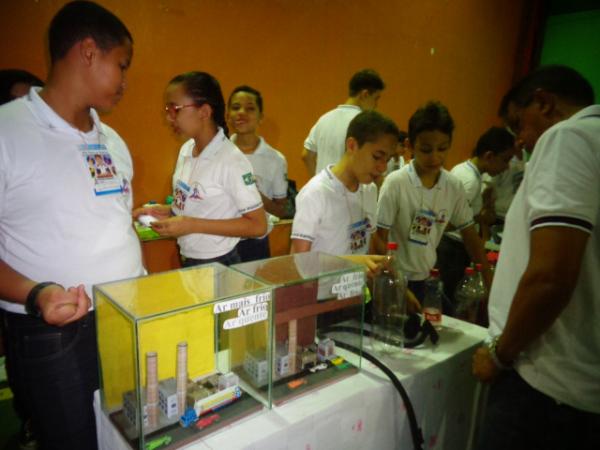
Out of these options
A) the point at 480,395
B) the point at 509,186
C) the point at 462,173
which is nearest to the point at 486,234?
the point at 509,186

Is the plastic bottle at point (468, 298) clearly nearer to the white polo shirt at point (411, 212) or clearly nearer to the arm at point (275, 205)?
the white polo shirt at point (411, 212)

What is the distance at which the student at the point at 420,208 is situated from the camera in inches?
82.5

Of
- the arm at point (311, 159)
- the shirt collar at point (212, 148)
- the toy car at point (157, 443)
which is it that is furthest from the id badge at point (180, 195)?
the arm at point (311, 159)

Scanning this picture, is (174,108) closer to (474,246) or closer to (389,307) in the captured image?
(389,307)

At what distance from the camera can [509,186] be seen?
3.68 meters

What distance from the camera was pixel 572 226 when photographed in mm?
896

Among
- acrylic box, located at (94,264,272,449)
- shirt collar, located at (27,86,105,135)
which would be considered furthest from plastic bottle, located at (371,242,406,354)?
shirt collar, located at (27,86,105,135)

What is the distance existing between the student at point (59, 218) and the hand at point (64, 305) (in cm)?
11

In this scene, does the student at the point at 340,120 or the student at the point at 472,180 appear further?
the student at the point at 340,120

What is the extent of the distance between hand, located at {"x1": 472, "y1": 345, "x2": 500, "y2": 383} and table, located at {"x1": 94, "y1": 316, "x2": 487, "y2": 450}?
0.16m

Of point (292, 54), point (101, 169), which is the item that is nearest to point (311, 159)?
point (292, 54)

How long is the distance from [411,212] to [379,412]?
1181mm

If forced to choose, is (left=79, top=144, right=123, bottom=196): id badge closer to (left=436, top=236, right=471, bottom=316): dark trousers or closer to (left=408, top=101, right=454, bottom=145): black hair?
(left=408, top=101, right=454, bottom=145): black hair

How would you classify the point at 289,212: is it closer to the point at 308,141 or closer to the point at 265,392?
the point at 308,141
